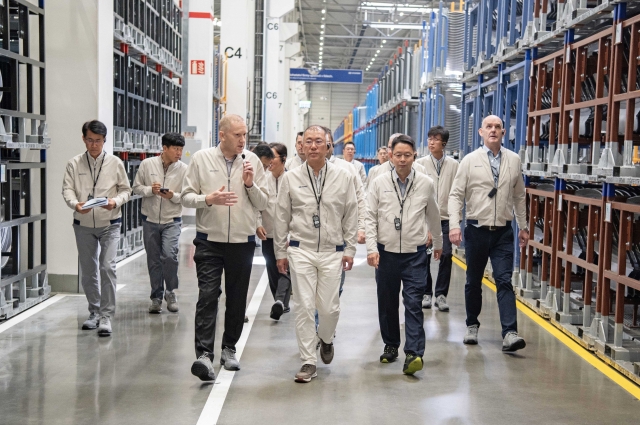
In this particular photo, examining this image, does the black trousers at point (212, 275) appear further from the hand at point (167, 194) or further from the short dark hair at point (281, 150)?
the short dark hair at point (281, 150)

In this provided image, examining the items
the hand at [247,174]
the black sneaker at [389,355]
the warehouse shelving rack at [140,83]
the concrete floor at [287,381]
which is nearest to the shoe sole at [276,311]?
the concrete floor at [287,381]

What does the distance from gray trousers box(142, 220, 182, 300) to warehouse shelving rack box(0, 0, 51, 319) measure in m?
1.42

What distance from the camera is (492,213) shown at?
718 cm

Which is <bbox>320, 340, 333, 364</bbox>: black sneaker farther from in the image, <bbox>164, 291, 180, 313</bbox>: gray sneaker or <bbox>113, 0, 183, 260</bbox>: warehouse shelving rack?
<bbox>113, 0, 183, 260</bbox>: warehouse shelving rack

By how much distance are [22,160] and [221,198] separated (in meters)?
4.57

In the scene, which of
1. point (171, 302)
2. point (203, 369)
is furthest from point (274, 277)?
point (203, 369)

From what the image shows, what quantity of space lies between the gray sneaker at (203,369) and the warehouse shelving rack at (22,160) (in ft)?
10.3

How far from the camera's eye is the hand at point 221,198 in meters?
5.71

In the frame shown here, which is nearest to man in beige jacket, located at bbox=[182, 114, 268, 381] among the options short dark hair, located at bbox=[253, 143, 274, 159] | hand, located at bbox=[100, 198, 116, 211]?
hand, located at bbox=[100, 198, 116, 211]

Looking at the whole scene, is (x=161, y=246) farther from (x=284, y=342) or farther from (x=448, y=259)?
(x=448, y=259)

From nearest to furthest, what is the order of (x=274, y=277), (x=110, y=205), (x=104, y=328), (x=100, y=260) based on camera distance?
(x=110, y=205) → (x=104, y=328) → (x=100, y=260) → (x=274, y=277)

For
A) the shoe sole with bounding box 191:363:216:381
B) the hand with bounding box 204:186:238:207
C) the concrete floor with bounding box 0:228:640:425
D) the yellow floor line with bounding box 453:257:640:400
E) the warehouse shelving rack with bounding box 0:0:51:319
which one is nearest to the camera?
the concrete floor with bounding box 0:228:640:425

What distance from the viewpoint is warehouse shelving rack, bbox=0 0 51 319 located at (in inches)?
318

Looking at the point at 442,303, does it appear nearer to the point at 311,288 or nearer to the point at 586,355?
the point at 586,355
